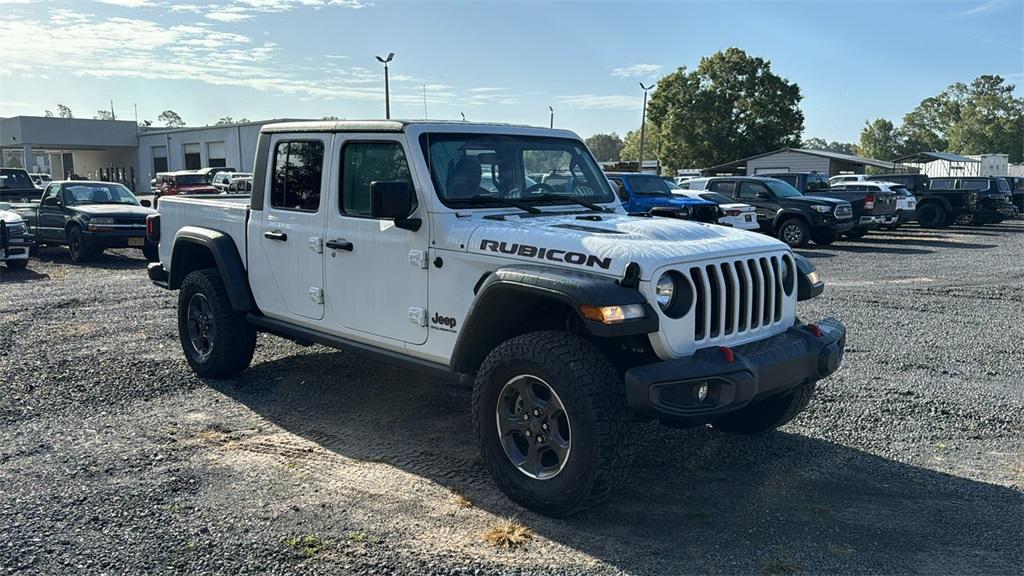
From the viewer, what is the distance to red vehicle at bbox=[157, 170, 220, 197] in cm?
2670

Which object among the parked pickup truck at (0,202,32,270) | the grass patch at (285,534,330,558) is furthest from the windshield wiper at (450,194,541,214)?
the parked pickup truck at (0,202,32,270)

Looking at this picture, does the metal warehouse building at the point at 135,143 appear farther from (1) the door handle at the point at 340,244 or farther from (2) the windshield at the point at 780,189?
(1) the door handle at the point at 340,244

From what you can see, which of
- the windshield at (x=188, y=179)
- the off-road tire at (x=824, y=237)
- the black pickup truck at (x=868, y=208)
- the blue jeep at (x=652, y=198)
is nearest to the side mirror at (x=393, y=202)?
the blue jeep at (x=652, y=198)

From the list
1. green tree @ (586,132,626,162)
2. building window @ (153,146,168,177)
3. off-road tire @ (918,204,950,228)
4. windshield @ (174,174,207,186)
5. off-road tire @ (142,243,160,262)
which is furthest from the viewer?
green tree @ (586,132,626,162)

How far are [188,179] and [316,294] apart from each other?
26.1 m

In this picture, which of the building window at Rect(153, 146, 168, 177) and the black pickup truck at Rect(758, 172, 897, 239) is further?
the building window at Rect(153, 146, 168, 177)

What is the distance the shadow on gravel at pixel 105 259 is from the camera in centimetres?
1469

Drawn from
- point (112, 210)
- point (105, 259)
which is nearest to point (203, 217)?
point (112, 210)

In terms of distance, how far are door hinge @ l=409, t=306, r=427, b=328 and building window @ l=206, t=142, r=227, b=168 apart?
51.7 m

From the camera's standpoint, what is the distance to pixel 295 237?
18.2 feet

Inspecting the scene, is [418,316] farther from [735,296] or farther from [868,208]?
[868,208]

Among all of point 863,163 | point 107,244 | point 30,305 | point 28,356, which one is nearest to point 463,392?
point 28,356

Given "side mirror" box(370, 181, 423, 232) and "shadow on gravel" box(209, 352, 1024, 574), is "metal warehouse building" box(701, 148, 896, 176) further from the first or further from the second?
"side mirror" box(370, 181, 423, 232)

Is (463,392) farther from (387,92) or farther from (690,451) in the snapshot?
(387,92)
